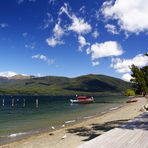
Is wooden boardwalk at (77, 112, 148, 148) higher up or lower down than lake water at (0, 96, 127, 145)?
lower down

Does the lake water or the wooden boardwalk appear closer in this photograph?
the wooden boardwalk

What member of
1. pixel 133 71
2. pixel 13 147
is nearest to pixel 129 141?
pixel 13 147

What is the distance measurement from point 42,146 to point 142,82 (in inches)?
3372

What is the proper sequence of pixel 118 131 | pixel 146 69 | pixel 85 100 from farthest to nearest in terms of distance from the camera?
pixel 85 100
pixel 146 69
pixel 118 131

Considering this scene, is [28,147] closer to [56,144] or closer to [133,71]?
[56,144]

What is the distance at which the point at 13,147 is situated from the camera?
29531 mm

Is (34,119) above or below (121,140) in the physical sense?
above

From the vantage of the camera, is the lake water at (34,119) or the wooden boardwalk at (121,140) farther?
the lake water at (34,119)

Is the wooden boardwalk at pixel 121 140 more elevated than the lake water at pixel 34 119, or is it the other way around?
the lake water at pixel 34 119

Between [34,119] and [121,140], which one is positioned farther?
[34,119]

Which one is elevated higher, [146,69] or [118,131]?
[146,69]

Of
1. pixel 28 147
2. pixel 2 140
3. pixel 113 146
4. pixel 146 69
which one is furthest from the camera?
pixel 146 69

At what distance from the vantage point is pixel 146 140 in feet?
70.0

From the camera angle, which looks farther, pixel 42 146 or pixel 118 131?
pixel 42 146
